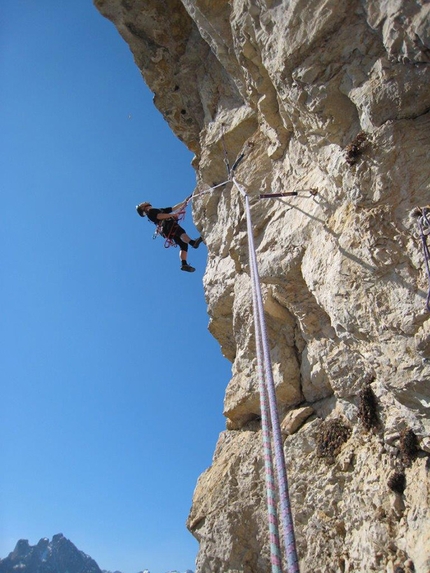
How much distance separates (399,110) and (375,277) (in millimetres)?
1948

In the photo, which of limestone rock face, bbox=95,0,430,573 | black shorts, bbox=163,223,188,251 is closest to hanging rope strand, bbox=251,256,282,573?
limestone rock face, bbox=95,0,430,573

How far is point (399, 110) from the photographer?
196 inches

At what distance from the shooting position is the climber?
10.5 metres

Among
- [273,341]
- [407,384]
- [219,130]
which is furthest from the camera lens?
[219,130]

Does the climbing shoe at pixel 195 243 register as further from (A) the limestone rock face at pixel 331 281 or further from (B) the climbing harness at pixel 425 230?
Result: (B) the climbing harness at pixel 425 230

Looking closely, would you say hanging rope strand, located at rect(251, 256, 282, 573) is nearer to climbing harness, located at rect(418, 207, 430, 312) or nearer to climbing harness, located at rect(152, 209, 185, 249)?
climbing harness, located at rect(418, 207, 430, 312)

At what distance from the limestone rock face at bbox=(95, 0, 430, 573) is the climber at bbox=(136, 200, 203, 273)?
1504 millimetres

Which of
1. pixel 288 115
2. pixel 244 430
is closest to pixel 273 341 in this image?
pixel 244 430

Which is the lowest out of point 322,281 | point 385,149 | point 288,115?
point 322,281

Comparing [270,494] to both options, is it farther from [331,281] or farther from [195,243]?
[195,243]

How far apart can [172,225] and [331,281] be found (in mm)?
5770

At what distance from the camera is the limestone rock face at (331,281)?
4.85 meters

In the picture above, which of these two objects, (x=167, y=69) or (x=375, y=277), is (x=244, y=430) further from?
(x=167, y=69)

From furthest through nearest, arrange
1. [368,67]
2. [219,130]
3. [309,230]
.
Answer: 1. [219,130]
2. [309,230]
3. [368,67]
